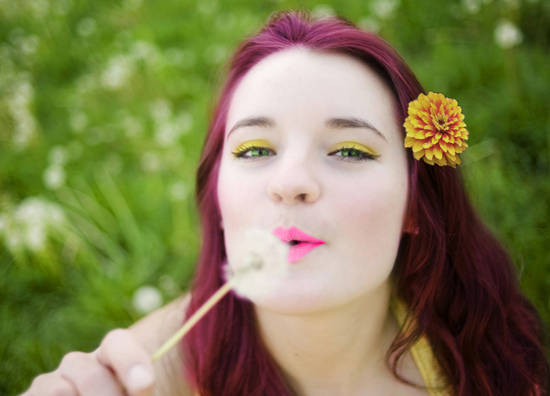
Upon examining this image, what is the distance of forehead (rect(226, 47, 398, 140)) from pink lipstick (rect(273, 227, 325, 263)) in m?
0.25

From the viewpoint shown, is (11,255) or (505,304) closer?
(505,304)

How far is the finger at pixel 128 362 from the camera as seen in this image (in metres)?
0.82

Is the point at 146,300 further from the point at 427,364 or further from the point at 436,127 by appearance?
the point at 436,127

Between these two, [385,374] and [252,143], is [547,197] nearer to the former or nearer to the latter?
[385,374]

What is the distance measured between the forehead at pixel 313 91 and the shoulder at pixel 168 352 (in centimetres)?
69

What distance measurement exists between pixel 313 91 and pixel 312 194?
24 cm

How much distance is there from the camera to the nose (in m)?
1.00

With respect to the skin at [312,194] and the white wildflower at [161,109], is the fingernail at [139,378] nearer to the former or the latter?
the skin at [312,194]

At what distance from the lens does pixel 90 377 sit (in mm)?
874

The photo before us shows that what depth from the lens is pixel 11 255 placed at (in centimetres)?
262

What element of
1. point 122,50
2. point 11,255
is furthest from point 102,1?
point 11,255

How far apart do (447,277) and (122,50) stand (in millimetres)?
3389

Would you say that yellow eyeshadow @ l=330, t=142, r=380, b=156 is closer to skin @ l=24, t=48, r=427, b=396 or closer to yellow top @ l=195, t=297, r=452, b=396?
skin @ l=24, t=48, r=427, b=396

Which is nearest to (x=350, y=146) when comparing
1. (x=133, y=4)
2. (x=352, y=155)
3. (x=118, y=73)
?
(x=352, y=155)
